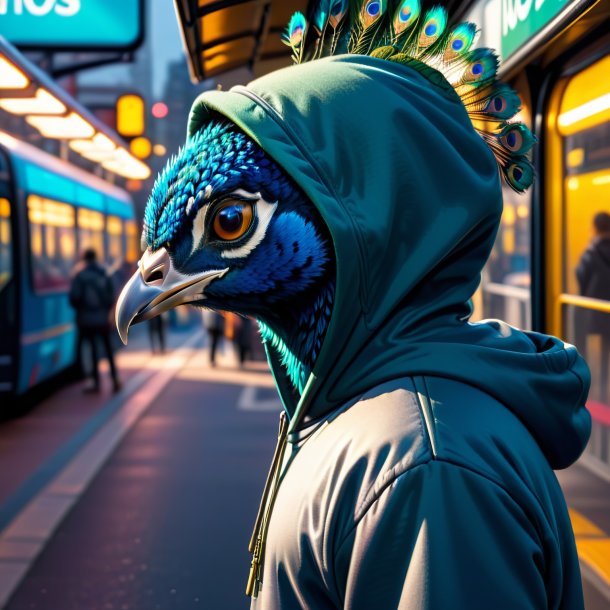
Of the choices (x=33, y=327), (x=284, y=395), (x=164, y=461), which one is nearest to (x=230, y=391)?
(x=33, y=327)

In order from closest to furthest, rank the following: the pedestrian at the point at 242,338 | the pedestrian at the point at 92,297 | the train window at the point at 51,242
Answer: the train window at the point at 51,242 < the pedestrian at the point at 92,297 < the pedestrian at the point at 242,338

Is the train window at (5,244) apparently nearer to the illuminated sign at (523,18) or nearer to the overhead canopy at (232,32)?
the overhead canopy at (232,32)

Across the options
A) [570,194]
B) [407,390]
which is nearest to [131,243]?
[570,194]

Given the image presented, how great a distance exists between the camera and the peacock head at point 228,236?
111cm

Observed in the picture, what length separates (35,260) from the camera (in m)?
9.73

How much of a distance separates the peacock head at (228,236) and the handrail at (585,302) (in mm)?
4502

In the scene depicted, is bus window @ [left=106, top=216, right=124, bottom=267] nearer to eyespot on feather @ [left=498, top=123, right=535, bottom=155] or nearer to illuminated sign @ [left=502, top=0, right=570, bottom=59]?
illuminated sign @ [left=502, top=0, right=570, bottom=59]

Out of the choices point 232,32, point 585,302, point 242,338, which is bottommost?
point 242,338

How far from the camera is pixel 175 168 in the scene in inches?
46.4

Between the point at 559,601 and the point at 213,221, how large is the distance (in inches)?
25.0

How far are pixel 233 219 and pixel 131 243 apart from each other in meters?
18.0

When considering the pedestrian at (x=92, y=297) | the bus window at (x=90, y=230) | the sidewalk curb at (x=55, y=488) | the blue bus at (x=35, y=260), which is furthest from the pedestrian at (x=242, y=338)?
the sidewalk curb at (x=55, y=488)

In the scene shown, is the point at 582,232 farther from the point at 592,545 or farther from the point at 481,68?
the point at 481,68

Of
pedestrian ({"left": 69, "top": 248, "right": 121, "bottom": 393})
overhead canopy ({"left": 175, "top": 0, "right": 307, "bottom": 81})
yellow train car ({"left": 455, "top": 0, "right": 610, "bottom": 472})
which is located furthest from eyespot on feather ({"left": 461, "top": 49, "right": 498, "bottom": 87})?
pedestrian ({"left": 69, "top": 248, "right": 121, "bottom": 393})
